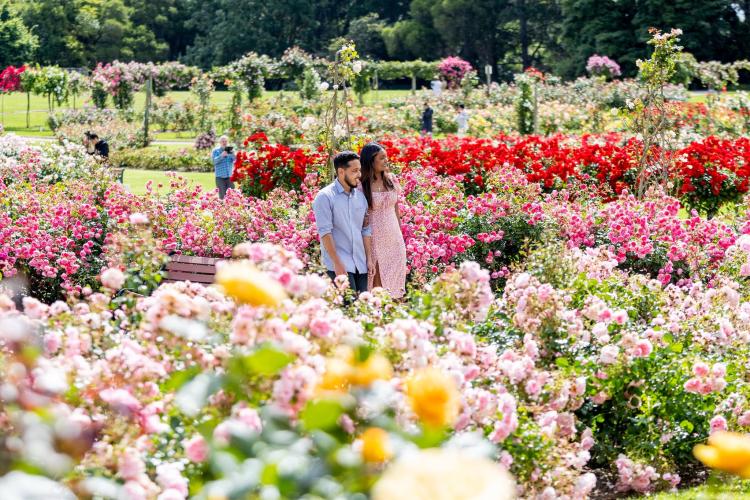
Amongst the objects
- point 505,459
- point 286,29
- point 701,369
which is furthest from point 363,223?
point 286,29

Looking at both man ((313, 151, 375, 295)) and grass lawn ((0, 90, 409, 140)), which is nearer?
man ((313, 151, 375, 295))

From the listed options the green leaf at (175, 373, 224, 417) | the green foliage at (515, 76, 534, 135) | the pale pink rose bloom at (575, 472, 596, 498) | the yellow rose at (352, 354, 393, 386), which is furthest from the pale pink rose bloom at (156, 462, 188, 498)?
the green foliage at (515, 76, 534, 135)

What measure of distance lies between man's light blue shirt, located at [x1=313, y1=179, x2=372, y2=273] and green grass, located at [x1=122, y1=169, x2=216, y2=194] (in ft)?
32.6

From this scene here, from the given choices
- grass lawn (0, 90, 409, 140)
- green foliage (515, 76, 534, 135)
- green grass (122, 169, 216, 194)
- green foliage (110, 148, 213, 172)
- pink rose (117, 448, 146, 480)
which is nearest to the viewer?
pink rose (117, 448, 146, 480)

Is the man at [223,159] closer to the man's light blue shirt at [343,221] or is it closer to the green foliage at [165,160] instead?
the green foliage at [165,160]

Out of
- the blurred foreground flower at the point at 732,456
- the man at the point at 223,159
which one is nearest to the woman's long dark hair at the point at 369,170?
the blurred foreground flower at the point at 732,456

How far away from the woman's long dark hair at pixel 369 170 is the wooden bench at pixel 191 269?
1.25 m

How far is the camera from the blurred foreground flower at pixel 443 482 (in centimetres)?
143

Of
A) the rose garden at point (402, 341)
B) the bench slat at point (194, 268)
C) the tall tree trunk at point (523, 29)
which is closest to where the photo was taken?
the rose garden at point (402, 341)

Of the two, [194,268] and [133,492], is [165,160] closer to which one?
[194,268]

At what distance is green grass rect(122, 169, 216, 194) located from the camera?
16031 mm

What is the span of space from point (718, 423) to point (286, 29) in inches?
1869

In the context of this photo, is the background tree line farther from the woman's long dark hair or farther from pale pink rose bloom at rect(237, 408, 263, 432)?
pale pink rose bloom at rect(237, 408, 263, 432)

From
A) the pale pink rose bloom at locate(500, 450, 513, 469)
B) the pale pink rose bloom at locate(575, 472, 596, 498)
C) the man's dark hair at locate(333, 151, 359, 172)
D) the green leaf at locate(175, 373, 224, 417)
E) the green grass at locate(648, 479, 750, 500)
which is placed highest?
the man's dark hair at locate(333, 151, 359, 172)
